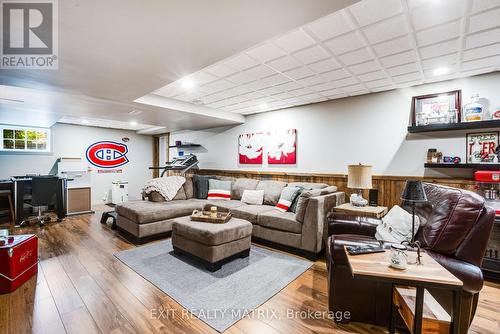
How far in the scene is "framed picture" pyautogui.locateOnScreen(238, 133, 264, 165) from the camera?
202 inches

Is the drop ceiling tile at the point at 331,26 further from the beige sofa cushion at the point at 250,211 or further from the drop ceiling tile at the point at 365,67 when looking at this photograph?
the beige sofa cushion at the point at 250,211

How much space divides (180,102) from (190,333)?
3645 mm

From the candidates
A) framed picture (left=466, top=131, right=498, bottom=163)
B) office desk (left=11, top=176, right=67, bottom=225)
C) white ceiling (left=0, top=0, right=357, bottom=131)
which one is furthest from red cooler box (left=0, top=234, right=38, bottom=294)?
framed picture (left=466, top=131, right=498, bottom=163)

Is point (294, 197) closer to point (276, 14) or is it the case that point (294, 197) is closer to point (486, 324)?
point (486, 324)

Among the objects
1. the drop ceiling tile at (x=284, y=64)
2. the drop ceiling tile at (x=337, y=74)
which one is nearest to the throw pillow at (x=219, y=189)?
the drop ceiling tile at (x=284, y=64)

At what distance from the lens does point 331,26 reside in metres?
1.91

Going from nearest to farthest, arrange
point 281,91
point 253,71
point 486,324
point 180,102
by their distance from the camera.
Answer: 1. point 486,324
2. point 253,71
3. point 281,91
4. point 180,102

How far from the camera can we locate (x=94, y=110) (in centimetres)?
431

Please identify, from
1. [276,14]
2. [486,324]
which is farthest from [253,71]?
[486,324]

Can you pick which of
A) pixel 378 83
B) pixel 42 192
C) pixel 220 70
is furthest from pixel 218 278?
pixel 42 192

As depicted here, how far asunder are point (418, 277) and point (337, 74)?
2.46 meters

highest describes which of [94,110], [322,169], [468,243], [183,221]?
[94,110]

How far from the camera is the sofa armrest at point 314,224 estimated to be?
2994mm

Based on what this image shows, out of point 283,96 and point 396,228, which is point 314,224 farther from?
point 283,96
